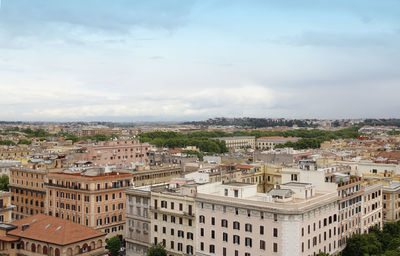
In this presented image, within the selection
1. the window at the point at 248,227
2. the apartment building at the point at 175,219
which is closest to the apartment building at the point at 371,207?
the window at the point at 248,227

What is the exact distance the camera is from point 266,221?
174 ft

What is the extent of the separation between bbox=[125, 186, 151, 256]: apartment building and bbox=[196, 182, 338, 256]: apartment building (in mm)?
11034

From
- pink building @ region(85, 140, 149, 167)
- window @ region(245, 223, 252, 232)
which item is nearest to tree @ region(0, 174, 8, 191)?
pink building @ region(85, 140, 149, 167)

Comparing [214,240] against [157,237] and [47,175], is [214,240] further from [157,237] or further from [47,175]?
[47,175]

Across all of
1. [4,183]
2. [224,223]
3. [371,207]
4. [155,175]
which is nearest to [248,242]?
[224,223]

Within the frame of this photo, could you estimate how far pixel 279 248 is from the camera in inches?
2044

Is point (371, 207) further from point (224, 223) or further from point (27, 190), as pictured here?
point (27, 190)

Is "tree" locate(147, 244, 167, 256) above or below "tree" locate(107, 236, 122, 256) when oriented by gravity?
above

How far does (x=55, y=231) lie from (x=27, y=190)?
36124mm

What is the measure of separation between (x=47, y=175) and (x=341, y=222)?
5316cm

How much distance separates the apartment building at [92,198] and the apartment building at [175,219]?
13091 millimetres

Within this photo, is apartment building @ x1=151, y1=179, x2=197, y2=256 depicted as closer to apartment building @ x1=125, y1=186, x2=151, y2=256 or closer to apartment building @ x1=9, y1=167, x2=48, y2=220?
apartment building @ x1=125, y1=186, x2=151, y2=256

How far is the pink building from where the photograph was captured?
119250 millimetres

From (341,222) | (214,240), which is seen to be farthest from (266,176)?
(214,240)
